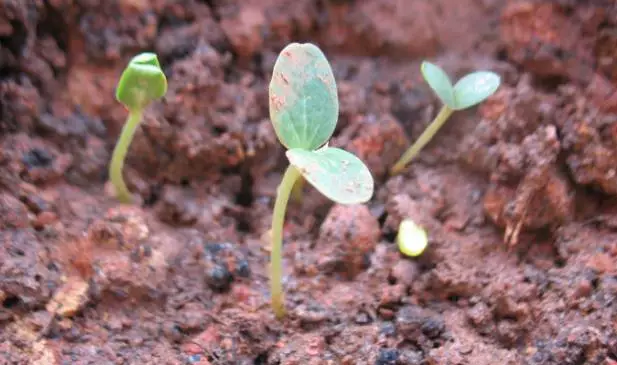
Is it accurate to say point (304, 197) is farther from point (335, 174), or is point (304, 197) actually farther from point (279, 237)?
point (335, 174)

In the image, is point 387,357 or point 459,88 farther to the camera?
point 459,88

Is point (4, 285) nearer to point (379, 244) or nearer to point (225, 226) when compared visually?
point (225, 226)

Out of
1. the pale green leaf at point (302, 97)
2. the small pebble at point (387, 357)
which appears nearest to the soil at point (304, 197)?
the small pebble at point (387, 357)

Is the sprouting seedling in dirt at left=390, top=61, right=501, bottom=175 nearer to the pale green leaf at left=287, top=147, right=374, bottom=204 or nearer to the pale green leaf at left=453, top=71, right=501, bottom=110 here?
the pale green leaf at left=453, top=71, right=501, bottom=110

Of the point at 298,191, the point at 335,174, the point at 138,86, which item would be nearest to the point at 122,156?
the point at 138,86

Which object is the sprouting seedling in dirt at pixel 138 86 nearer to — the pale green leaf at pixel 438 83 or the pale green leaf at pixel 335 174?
the pale green leaf at pixel 335 174

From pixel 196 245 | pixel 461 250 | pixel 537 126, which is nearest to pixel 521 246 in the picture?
pixel 461 250
